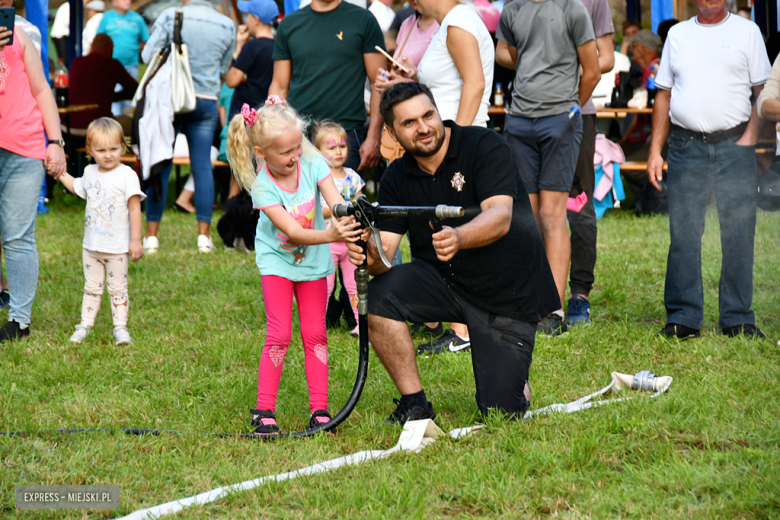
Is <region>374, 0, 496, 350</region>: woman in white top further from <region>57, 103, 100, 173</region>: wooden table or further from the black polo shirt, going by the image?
<region>57, 103, 100, 173</region>: wooden table

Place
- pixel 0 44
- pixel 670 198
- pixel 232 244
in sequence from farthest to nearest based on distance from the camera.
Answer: pixel 232 244, pixel 670 198, pixel 0 44

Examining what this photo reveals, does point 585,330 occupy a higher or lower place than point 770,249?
lower

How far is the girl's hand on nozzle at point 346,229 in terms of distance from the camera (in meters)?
3.13

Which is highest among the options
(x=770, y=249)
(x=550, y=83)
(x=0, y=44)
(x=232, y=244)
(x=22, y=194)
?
(x=0, y=44)

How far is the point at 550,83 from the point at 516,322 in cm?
198

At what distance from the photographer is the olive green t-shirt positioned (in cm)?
537

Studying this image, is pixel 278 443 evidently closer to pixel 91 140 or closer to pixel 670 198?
pixel 91 140

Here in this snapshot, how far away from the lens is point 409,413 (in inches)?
137

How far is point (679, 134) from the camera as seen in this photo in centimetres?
485

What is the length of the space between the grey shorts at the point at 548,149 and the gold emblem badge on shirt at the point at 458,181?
150 cm

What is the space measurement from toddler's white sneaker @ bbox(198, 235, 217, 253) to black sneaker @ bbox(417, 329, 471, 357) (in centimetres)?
358

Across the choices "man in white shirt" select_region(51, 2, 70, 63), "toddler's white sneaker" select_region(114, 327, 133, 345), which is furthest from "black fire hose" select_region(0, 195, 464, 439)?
"man in white shirt" select_region(51, 2, 70, 63)

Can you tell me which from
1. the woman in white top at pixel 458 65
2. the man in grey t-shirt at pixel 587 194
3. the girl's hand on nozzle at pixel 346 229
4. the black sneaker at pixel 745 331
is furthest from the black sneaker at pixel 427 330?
the girl's hand on nozzle at pixel 346 229

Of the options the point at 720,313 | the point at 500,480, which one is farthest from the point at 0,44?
the point at 720,313
